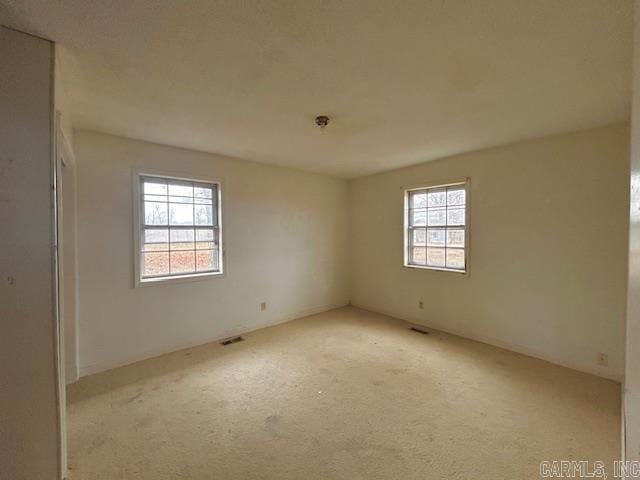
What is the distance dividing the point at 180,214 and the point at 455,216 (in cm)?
364

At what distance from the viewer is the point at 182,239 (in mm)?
3342

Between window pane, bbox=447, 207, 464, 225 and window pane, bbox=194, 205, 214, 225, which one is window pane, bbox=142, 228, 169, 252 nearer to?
window pane, bbox=194, 205, 214, 225

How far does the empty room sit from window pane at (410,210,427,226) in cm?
4

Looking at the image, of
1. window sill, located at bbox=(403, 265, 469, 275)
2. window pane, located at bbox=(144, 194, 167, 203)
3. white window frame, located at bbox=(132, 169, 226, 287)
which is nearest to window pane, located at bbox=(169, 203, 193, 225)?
window pane, located at bbox=(144, 194, 167, 203)

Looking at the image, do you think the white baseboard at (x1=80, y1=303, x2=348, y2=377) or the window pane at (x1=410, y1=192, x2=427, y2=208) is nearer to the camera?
the white baseboard at (x1=80, y1=303, x2=348, y2=377)

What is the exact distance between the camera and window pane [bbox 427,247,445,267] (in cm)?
391

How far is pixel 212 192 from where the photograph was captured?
358 cm

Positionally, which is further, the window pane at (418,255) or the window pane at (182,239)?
the window pane at (418,255)

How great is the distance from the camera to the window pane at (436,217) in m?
3.88

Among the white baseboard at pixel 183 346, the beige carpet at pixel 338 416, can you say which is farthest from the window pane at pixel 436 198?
the white baseboard at pixel 183 346

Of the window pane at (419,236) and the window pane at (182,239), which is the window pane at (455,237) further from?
the window pane at (182,239)

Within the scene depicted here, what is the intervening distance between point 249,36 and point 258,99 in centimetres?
66

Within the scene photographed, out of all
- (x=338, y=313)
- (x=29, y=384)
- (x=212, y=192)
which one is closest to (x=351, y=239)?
(x=338, y=313)

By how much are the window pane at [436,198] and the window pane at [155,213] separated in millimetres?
3604
